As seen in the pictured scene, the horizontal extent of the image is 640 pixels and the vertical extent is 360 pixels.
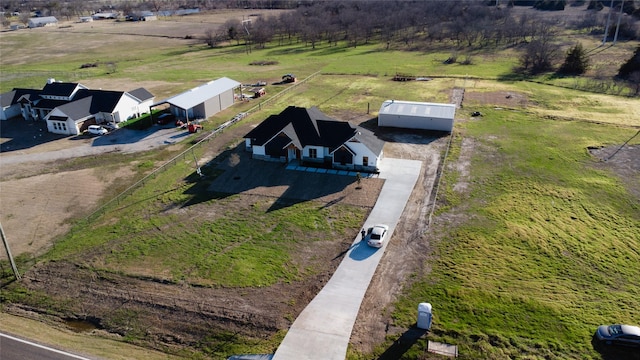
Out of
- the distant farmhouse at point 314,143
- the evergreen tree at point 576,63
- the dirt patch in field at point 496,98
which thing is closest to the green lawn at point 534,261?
the distant farmhouse at point 314,143

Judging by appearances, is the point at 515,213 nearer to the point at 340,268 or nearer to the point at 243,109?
the point at 340,268

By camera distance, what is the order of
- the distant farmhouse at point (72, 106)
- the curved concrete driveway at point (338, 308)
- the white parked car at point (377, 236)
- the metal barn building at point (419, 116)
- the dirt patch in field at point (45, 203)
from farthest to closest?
the distant farmhouse at point (72, 106)
the metal barn building at point (419, 116)
the dirt patch in field at point (45, 203)
the white parked car at point (377, 236)
the curved concrete driveway at point (338, 308)

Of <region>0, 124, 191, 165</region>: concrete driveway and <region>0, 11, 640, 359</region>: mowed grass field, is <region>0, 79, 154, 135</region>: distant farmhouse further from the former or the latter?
<region>0, 11, 640, 359</region>: mowed grass field

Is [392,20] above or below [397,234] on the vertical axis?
above

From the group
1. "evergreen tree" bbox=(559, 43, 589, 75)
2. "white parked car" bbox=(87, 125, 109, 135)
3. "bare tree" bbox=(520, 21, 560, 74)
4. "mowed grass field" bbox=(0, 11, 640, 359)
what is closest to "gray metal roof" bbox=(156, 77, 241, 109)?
"mowed grass field" bbox=(0, 11, 640, 359)

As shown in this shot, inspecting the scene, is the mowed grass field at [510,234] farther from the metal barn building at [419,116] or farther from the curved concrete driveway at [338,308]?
the metal barn building at [419,116]

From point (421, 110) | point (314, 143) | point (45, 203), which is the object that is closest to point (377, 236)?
point (314, 143)

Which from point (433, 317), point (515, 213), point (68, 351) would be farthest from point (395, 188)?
point (68, 351)
